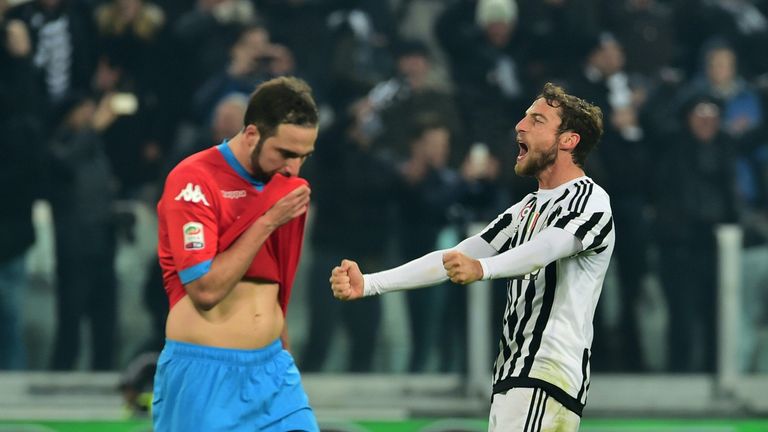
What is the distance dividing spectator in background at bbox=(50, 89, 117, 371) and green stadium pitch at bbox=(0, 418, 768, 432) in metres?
0.44

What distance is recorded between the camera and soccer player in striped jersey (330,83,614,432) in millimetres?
4102

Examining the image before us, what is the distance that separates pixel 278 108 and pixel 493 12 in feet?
16.0


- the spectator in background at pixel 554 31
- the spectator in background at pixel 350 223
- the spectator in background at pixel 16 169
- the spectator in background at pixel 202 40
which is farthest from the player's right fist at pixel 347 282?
the spectator in background at pixel 554 31

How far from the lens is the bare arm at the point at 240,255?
383 cm

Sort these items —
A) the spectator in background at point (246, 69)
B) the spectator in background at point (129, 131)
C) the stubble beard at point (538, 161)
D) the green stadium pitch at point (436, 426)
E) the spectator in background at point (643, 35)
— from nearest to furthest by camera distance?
the stubble beard at point (538, 161), the green stadium pitch at point (436, 426), the spectator in background at point (129, 131), the spectator in background at point (246, 69), the spectator in background at point (643, 35)

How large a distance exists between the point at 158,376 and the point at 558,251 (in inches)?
53.4

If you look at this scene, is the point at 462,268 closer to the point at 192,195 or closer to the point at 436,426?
the point at 192,195

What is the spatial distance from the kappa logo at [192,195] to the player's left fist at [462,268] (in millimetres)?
785

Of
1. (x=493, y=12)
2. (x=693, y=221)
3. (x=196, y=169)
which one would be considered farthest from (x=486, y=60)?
(x=196, y=169)

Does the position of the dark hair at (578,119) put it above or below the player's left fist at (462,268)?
above

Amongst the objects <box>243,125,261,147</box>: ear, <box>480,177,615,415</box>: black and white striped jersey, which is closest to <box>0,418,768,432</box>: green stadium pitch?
<box>480,177,615,415</box>: black and white striped jersey

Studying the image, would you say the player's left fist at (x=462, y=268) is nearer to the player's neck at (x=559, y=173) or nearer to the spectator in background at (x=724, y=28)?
the player's neck at (x=559, y=173)

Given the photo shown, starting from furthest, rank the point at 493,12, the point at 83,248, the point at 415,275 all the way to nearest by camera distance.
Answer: the point at 493,12, the point at 83,248, the point at 415,275

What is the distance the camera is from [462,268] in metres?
3.92
